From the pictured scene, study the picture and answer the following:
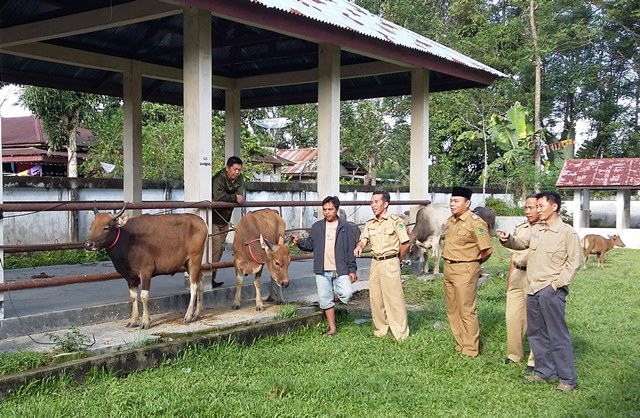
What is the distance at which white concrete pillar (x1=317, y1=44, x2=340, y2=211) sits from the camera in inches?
376

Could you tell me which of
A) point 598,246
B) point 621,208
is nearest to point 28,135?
point 598,246

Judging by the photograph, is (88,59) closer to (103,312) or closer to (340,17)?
(340,17)

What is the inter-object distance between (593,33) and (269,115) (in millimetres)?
16698

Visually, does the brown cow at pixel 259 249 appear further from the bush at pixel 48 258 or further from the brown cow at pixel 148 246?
the bush at pixel 48 258

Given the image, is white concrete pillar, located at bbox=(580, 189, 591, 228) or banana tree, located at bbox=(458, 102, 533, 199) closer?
white concrete pillar, located at bbox=(580, 189, 591, 228)

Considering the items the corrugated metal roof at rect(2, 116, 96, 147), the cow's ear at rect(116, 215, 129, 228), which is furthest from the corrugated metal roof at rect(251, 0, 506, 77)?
the corrugated metal roof at rect(2, 116, 96, 147)

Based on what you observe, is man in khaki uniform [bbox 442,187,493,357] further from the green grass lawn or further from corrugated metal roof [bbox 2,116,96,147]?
corrugated metal roof [bbox 2,116,96,147]

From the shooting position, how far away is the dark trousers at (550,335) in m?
5.76

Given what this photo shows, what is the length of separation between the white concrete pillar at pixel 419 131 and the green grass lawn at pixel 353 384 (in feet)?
13.4

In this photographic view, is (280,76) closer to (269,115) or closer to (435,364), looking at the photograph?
(435,364)

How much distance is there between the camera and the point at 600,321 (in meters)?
8.53

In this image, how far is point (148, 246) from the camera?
21.6ft

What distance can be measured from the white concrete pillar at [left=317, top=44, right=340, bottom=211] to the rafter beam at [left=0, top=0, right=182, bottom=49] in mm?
2648

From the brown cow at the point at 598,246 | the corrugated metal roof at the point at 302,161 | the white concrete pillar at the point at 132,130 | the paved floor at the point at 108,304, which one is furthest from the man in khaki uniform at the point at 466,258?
the corrugated metal roof at the point at 302,161
